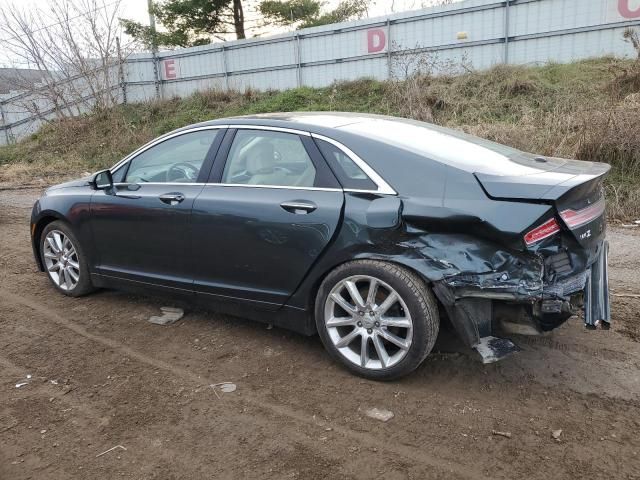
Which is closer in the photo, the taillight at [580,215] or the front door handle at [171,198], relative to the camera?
the taillight at [580,215]

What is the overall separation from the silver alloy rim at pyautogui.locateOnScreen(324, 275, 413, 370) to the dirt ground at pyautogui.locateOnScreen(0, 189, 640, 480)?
0.60ft

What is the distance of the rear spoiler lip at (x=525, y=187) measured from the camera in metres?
2.97

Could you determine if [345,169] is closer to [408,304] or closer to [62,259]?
[408,304]

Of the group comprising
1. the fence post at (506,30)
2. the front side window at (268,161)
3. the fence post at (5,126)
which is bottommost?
the front side window at (268,161)

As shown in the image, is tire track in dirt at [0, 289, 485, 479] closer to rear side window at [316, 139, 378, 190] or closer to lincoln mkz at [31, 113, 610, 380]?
lincoln mkz at [31, 113, 610, 380]

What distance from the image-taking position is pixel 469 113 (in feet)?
38.3

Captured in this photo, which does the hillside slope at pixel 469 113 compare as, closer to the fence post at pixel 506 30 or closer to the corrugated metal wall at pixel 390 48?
the corrugated metal wall at pixel 390 48

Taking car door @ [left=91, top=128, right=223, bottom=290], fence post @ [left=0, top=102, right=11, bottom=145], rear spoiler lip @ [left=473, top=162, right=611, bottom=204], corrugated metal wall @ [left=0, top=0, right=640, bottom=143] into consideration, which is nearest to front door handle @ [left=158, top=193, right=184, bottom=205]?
car door @ [left=91, top=128, right=223, bottom=290]

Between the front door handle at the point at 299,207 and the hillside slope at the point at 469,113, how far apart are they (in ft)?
17.9

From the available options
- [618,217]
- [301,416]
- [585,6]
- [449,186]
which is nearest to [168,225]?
[301,416]

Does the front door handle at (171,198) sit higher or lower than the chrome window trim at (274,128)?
lower

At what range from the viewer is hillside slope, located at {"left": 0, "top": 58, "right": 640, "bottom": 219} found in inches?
321

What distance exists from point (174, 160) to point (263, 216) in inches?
47.6

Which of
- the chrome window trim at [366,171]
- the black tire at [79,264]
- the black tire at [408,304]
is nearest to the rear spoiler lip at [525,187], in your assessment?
the chrome window trim at [366,171]
